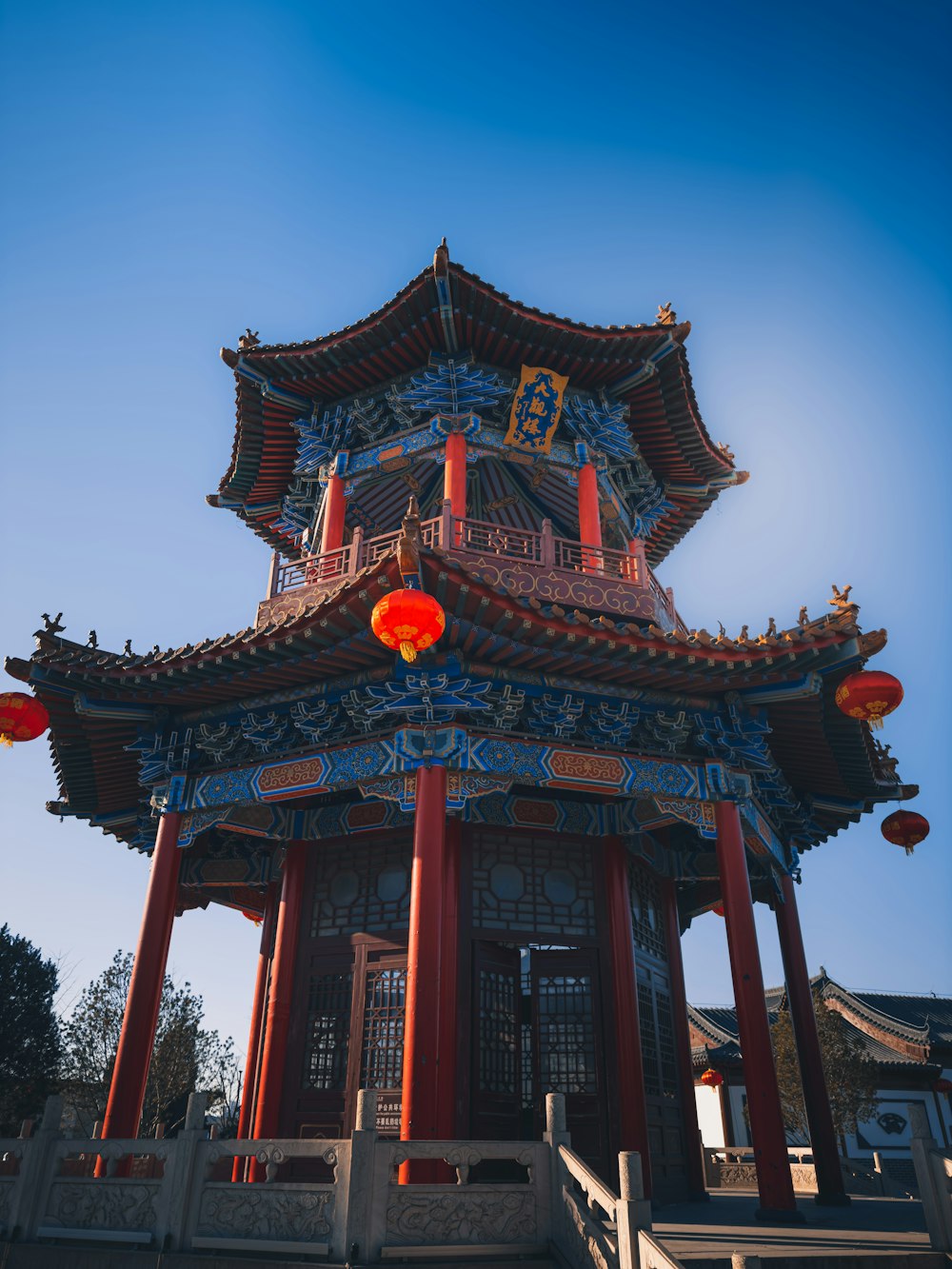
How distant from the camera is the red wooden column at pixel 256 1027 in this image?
37.5 feet

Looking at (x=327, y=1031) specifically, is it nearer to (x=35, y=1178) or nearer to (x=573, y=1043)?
(x=573, y=1043)

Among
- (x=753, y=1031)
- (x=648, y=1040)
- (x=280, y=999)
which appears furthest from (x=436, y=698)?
(x=648, y=1040)

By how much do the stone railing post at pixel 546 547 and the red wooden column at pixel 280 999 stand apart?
464 cm

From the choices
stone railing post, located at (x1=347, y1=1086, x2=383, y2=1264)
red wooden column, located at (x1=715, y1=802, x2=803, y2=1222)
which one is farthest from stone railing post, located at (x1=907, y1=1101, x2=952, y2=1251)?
stone railing post, located at (x1=347, y1=1086, x2=383, y2=1264)

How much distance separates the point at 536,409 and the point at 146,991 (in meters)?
8.95

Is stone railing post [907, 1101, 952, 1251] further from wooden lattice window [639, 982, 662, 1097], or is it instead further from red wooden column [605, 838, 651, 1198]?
wooden lattice window [639, 982, 662, 1097]

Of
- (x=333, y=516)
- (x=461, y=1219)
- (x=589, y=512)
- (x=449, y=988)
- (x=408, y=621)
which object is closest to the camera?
(x=461, y=1219)

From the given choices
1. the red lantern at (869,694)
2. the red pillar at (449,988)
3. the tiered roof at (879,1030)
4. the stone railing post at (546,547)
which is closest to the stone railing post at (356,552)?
the stone railing post at (546,547)

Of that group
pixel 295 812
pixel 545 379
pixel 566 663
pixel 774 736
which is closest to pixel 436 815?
pixel 566 663

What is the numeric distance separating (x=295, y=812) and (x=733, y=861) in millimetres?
5266

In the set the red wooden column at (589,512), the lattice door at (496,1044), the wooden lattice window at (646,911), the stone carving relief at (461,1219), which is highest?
the red wooden column at (589,512)

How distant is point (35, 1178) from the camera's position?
25.0 feet

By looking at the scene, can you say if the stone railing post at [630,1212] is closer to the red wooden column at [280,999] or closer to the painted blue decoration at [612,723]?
the painted blue decoration at [612,723]

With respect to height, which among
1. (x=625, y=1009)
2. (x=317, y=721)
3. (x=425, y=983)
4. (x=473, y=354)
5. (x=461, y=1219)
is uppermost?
(x=473, y=354)
